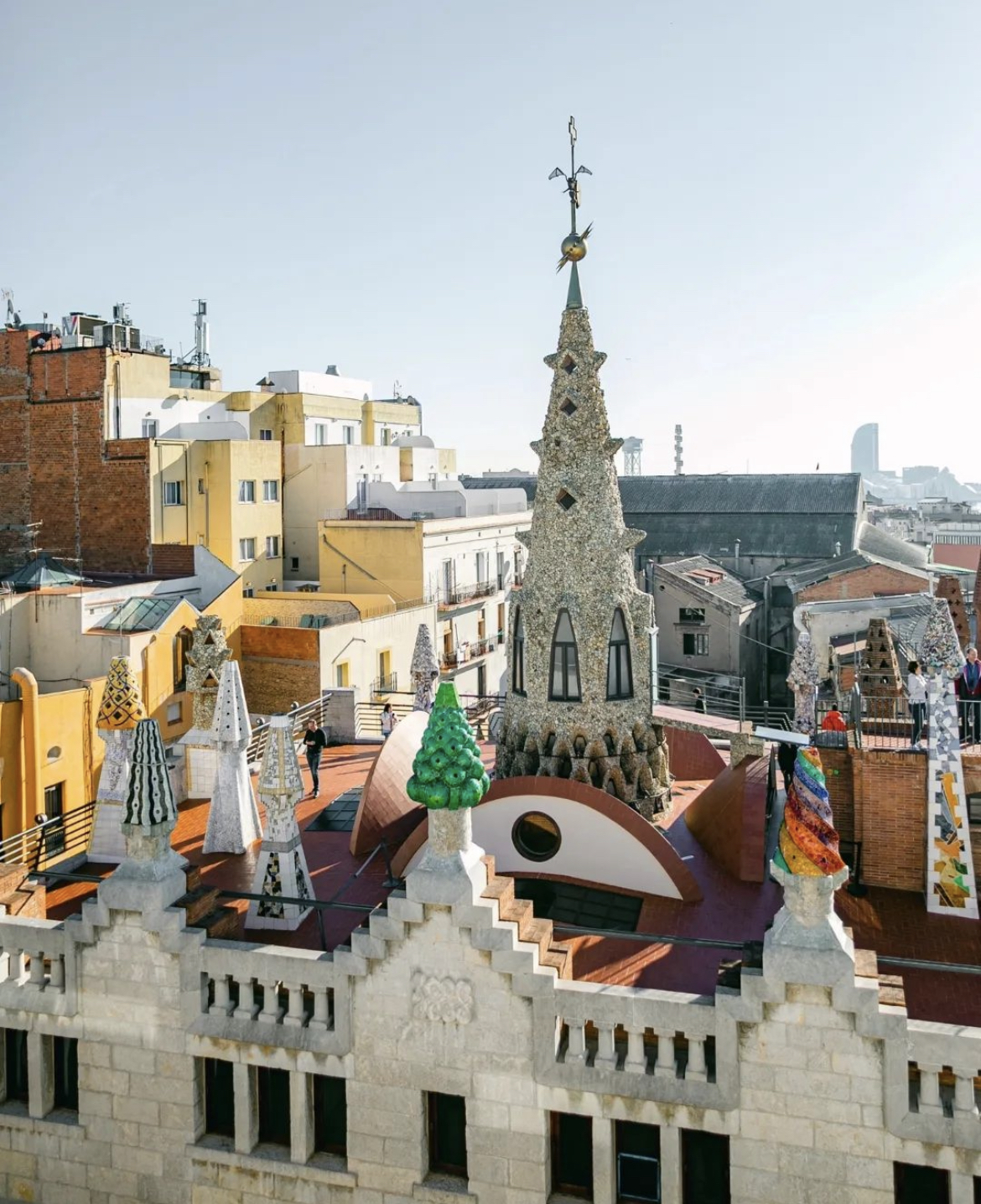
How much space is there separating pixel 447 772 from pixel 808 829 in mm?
3870

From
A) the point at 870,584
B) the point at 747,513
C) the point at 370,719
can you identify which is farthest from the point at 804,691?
the point at 747,513

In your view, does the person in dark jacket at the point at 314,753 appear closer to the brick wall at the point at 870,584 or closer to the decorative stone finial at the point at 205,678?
the decorative stone finial at the point at 205,678

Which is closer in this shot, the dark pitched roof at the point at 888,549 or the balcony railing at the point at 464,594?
the balcony railing at the point at 464,594

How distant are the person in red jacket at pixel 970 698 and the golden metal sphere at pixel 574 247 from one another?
9582 millimetres

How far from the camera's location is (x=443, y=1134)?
12.5 meters

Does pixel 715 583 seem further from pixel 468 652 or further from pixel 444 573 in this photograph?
pixel 444 573

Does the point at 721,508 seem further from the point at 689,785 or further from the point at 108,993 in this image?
the point at 108,993

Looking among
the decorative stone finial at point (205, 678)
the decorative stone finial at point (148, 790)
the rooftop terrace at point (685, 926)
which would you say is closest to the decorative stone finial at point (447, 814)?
the rooftop terrace at point (685, 926)

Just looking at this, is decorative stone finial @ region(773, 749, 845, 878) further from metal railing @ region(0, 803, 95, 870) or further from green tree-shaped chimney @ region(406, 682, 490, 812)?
metal railing @ region(0, 803, 95, 870)

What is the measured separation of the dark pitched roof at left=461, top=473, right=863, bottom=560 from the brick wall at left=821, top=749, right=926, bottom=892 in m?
57.0

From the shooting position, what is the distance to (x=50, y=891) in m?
17.2

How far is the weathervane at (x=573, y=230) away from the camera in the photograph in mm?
17766

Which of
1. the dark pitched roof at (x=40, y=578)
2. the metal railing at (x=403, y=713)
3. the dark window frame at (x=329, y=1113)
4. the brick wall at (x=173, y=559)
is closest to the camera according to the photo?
the dark window frame at (x=329, y=1113)

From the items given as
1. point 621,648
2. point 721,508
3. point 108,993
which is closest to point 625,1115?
point 108,993
